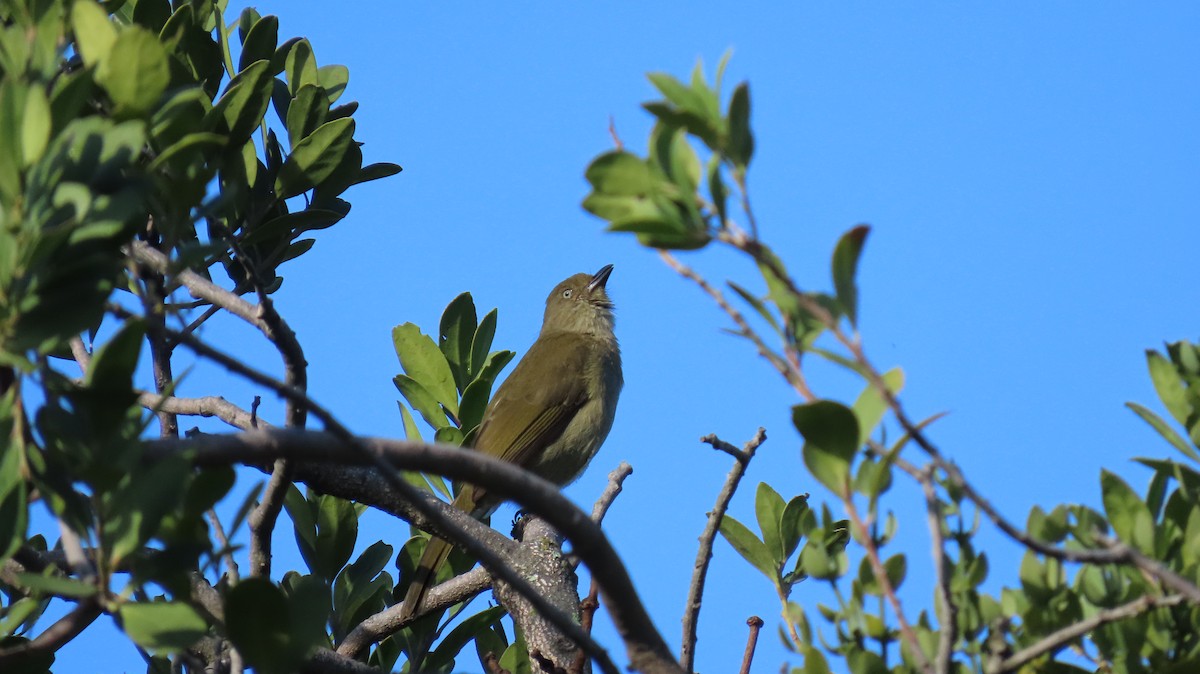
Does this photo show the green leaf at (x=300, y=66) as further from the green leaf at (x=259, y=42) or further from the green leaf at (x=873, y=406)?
the green leaf at (x=873, y=406)

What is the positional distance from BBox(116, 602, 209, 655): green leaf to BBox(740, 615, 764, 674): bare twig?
141 cm

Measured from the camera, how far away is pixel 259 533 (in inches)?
121

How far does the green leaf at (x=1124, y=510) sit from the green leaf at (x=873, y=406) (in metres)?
0.48

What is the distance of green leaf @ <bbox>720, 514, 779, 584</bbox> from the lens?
2.96 metres

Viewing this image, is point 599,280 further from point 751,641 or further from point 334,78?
point 751,641

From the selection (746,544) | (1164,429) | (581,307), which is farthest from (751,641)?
(581,307)

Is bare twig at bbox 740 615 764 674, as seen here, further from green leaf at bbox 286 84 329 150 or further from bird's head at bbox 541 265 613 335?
bird's head at bbox 541 265 613 335

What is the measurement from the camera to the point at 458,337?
476 centimetres

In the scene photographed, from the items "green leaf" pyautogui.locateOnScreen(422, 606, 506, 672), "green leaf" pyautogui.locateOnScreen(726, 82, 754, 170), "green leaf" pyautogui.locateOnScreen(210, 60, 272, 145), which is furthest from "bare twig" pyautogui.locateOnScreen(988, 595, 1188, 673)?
"green leaf" pyautogui.locateOnScreen(422, 606, 506, 672)

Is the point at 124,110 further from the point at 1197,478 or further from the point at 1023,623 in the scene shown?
the point at 1197,478

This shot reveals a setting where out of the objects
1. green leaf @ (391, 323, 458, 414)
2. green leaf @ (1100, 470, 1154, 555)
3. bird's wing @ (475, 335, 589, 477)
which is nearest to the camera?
green leaf @ (1100, 470, 1154, 555)

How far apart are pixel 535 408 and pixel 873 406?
5714 mm

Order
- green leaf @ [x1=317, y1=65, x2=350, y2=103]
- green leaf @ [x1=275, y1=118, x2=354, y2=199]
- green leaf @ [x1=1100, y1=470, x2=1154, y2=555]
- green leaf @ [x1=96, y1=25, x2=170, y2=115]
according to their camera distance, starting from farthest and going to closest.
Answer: green leaf @ [x1=317, y1=65, x2=350, y2=103] < green leaf @ [x1=275, y1=118, x2=354, y2=199] < green leaf @ [x1=1100, y1=470, x2=1154, y2=555] < green leaf @ [x1=96, y1=25, x2=170, y2=115]

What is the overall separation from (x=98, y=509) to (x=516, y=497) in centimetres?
A: 57
